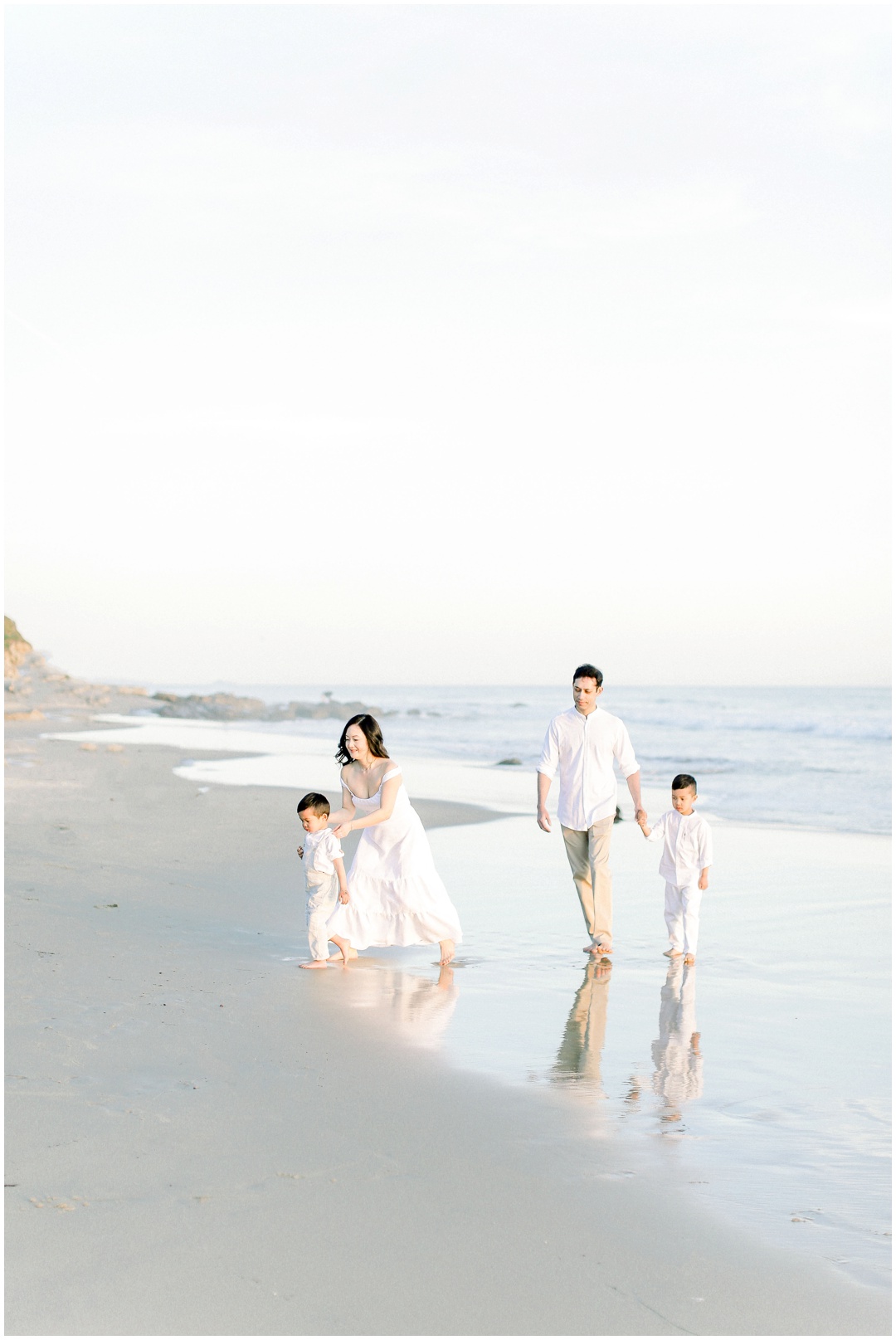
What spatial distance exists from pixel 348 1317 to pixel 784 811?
14646 mm

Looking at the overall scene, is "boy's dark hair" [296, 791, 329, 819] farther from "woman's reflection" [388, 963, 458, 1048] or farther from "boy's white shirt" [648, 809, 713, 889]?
"boy's white shirt" [648, 809, 713, 889]

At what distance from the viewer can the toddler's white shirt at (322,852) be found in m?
7.44

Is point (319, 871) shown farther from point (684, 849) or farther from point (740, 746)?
point (740, 746)

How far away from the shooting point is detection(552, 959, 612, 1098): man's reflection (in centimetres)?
525

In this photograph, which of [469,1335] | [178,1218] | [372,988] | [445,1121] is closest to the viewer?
[469,1335]

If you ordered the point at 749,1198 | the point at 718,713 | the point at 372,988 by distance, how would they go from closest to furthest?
the point at 749,1198
the point at 372,988
the point at 718,713

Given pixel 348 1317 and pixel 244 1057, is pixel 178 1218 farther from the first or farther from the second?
pixel 244 1057

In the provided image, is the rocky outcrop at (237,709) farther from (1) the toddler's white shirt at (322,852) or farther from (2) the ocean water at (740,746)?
(1) the toddler's white shirt at (322,852)

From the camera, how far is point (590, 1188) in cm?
397

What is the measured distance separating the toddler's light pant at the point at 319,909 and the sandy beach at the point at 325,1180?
21cm

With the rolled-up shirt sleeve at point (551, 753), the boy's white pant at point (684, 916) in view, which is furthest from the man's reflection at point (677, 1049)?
the rolled-up shirt sleeve at point (551, 753)

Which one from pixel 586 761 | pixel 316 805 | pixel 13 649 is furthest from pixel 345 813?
pixel 13 649

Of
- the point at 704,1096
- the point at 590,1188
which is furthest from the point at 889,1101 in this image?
the point at 590,1188

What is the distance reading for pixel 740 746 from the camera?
33.4 m
